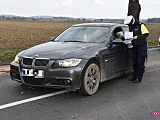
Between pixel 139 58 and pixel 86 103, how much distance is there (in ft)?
8.12

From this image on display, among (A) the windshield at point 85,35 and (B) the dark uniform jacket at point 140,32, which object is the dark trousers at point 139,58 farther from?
(A) the windshield at point 85,35

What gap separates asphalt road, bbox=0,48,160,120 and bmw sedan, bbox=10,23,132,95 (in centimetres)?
30

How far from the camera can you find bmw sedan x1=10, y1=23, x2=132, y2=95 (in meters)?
5.48

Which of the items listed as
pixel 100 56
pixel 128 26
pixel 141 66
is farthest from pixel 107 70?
pixel 128 26

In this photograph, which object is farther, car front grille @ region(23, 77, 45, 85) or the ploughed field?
the ploughed field

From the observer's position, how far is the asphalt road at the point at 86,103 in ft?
15.4

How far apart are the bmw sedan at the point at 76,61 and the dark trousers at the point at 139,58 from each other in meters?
0.39

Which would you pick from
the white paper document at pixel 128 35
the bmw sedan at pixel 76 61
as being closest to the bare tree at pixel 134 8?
the white paper document at pixel 128 35

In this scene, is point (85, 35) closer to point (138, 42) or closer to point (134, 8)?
point (138, 42)

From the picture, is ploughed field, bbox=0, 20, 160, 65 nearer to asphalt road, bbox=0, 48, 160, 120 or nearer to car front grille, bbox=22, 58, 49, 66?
asphalt road, bbox=0, 48, 160, 120

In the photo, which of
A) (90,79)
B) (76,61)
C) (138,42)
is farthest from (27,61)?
→ (138,42)

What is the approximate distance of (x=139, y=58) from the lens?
23.7ft

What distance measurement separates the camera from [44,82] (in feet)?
18.1

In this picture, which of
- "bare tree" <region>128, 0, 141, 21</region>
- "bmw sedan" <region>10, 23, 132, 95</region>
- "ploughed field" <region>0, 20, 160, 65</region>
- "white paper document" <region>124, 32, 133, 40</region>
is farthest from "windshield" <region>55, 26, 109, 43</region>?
"bare tree" <region>128, 0, 141, 21</region>
